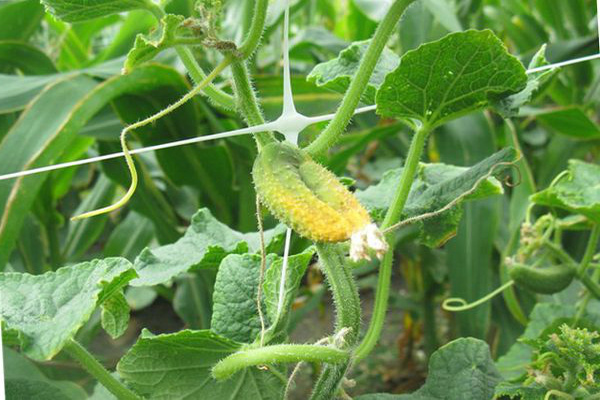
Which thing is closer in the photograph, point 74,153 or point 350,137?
point 74,153

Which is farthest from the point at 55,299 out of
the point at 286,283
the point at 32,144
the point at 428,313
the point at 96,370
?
the point at 428,313

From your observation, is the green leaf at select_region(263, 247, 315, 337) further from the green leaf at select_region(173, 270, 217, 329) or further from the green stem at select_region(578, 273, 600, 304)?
the green leaf at select_region(173, 270, 217, 329)

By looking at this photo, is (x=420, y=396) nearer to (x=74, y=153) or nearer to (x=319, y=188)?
(x=319, y=188)

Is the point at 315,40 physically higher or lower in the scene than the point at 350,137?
higher

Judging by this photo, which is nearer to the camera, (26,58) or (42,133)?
(42,133)

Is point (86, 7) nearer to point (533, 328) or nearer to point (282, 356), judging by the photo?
point (282, 356)

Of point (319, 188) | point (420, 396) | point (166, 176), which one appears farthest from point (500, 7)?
point (319, 188)
